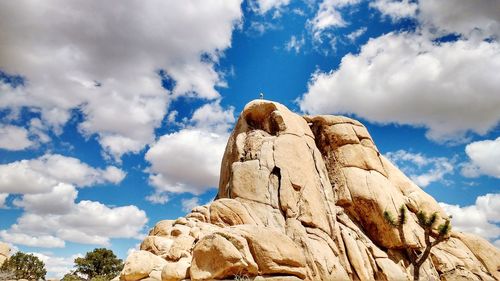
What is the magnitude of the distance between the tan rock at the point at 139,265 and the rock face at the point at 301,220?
52 millimetres

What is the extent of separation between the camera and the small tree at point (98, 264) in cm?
5072

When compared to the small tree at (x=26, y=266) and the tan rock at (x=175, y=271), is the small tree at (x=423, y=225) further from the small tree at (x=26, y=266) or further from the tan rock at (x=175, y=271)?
the small tree at (x=26, y=266)

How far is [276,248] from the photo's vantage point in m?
19.9

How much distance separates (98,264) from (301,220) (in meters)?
36.7

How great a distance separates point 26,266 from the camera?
5431cm

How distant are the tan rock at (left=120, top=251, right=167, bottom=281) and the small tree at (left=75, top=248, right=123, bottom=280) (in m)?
33.5

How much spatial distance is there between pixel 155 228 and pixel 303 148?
1300 cm

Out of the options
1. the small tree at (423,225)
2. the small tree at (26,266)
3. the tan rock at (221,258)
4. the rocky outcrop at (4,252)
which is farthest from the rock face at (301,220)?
the rocky outcrop at (4,252)

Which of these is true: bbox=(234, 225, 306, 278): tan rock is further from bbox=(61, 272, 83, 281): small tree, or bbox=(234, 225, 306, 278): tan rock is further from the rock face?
bbox=(61, 272, 83, 281): small tree

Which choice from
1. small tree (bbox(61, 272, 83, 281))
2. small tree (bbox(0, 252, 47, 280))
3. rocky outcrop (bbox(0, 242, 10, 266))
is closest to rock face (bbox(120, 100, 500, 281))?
small tree (bbox(61, 272, 83, 281))

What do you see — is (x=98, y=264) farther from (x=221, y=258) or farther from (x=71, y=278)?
(x=221, y=258)

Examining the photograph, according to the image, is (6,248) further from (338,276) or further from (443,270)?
(443,270)

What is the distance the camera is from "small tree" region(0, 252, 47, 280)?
5231 centimetres

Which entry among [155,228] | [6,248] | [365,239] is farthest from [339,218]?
[6,248]
